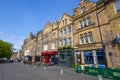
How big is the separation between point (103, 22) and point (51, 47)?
18556 mm

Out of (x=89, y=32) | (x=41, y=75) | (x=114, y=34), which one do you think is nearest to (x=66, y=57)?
(x=89, y=32)

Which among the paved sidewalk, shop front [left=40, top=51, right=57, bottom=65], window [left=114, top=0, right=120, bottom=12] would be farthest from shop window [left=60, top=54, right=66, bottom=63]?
window [left=114, top=0, right=120, bottom=12]

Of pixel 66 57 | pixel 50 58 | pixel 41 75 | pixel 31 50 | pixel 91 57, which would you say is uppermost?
pixel 31 50

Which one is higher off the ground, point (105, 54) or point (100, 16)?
point (100, 16)

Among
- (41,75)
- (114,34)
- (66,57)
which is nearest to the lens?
(41,75)

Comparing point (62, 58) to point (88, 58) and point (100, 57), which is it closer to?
point (88, 58)

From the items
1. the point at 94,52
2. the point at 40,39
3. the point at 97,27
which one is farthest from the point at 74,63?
the point at 40,39

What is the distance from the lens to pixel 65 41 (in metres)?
26.3

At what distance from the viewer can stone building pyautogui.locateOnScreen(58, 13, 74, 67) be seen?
23.9 metres

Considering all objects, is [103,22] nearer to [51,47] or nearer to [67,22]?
[67,22]

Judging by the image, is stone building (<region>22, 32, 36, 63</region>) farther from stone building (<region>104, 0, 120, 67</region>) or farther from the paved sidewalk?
stone building (<region>104, 0, 120, 67</region>)

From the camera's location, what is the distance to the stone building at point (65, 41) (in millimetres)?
23889

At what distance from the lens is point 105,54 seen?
1658 centimetres

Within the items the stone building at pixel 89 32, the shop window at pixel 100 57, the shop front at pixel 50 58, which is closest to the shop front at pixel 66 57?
the stone building at pixel 89 32
